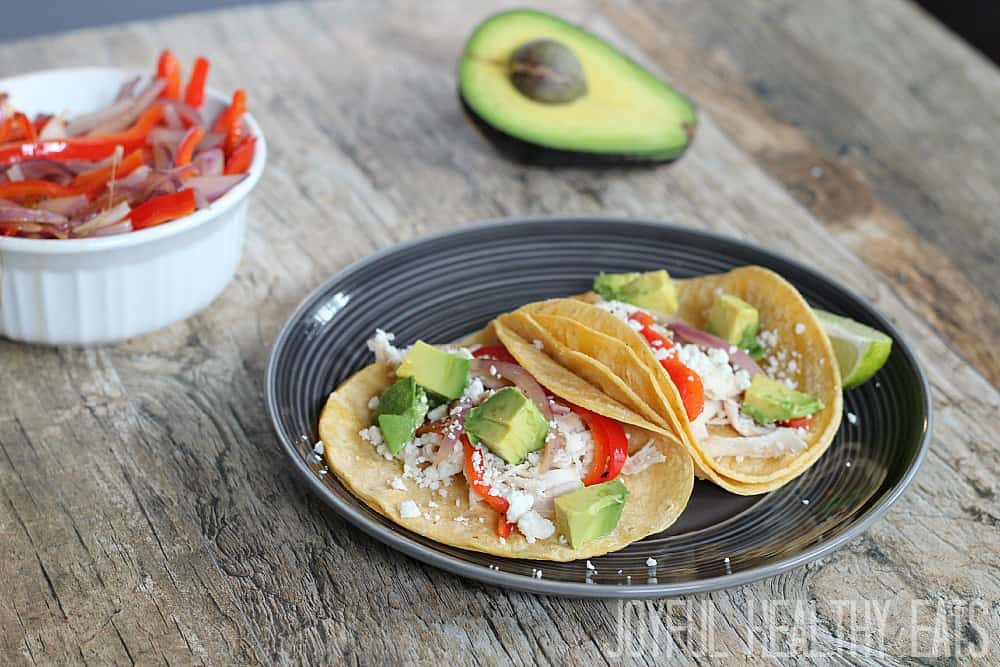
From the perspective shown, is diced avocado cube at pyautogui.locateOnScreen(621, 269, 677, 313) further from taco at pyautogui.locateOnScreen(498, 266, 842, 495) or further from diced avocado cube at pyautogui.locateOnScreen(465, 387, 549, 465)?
diced avocado cube at pyautogui.locateOnScreen(465, 387, 549, 465)

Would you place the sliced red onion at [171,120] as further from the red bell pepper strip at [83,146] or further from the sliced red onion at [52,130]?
the sliced red onion at [52,130]

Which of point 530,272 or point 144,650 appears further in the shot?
point 530,272

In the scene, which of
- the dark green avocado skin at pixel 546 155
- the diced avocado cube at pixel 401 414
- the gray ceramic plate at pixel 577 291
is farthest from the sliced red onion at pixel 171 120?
the diced avocado cube at pixel 401 414

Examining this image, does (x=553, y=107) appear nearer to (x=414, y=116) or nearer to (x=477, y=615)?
(x=414, y=116)

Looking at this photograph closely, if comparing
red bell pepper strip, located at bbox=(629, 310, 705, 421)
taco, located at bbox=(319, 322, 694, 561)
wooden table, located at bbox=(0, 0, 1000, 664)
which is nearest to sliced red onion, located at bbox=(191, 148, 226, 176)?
wooden table, located at bbox=(0, 0, 1000, 664)

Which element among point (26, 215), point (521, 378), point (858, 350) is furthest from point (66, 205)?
point (858, 350)

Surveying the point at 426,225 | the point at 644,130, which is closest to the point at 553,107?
the point at 644,130
